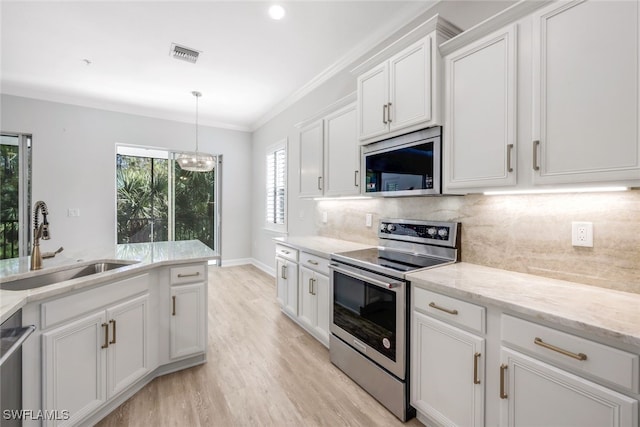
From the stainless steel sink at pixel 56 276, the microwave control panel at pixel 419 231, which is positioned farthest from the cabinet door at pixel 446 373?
the stainless steel sink at pixel 56 276

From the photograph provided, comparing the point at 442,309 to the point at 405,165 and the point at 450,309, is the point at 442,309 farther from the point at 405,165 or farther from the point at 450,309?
the point at 405,165

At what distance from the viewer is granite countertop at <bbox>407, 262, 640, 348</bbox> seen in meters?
1.03

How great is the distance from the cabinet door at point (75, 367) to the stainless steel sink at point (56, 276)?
0.51 metres

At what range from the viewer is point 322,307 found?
2.62 meters

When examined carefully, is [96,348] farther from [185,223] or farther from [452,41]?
[185,223]

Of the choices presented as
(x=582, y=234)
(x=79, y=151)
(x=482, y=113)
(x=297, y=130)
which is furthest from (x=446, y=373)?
(x=79, y=151)

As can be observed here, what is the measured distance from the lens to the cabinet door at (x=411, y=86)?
189cm

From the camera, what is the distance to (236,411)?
6.12 feet

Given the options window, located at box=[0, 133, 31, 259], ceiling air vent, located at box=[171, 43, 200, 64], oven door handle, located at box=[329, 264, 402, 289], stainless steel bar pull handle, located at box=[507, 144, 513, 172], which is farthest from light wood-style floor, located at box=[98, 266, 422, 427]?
window, located at box=[0, 133, 31, 259]

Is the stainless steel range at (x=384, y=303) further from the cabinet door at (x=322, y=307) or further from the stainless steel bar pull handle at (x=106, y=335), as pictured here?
the stainless steel bar pull handle at (x=106, y=335)

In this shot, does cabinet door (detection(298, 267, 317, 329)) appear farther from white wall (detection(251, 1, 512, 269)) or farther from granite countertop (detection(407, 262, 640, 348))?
granite countertop (detection(407, 262, 640, 348))

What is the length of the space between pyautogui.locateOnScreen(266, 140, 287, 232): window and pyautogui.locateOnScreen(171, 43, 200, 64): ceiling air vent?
5.87 feet

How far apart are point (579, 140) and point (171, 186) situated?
572 cm

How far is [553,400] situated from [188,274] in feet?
7.52
